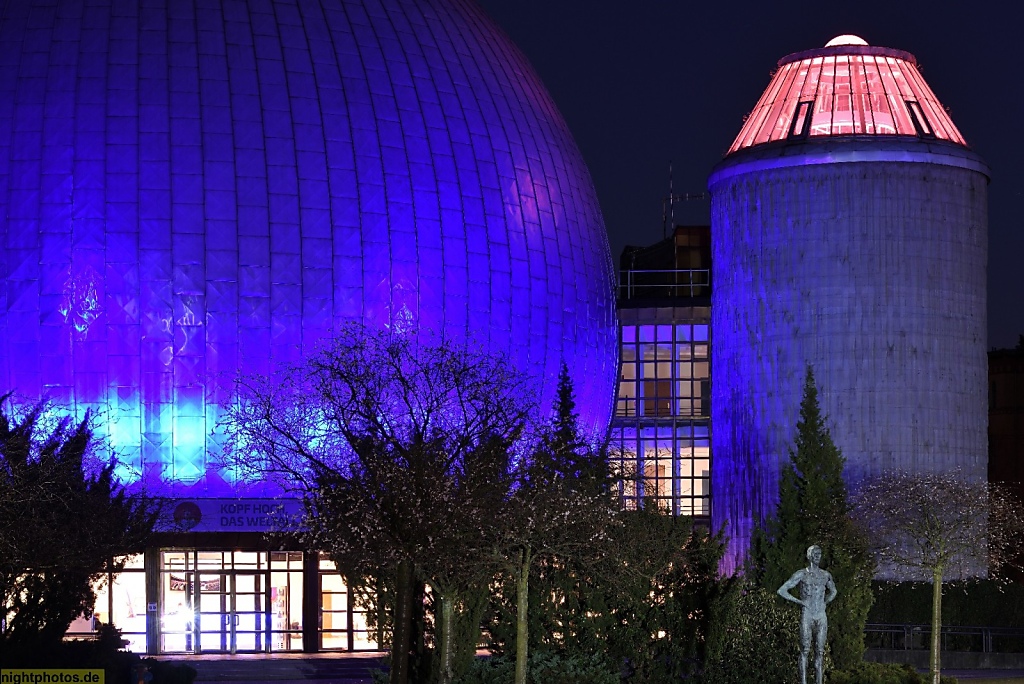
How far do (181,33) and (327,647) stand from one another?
19.7 metres

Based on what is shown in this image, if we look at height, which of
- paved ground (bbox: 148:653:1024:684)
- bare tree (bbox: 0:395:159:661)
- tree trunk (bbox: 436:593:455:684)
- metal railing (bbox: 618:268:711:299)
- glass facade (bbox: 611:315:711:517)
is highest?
metal railing (bbox: 618:268:711:299)

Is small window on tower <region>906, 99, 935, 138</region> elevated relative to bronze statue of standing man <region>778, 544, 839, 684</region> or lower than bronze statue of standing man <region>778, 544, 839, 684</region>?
elevated

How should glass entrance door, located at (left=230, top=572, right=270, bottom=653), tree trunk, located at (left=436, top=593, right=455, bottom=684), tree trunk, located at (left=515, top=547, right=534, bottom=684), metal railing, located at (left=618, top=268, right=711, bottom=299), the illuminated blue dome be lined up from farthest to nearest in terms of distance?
metal railing, located at (left=618, top=268, right=711, bottom=299)
glass entrance door, located at (left=230, top=572, right=270, bottom=653)
the illuminated blue dome
tree trunk, located at (left=436, top=593, right=455, bottom=684)
tree trunk, located at (left=515, top=547, right=534, bottom=684)

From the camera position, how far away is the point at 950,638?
5322cm

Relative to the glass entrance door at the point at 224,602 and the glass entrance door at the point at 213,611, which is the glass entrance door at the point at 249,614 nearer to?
the glass entrance door at the point at 224,602

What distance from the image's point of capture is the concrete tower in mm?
60219

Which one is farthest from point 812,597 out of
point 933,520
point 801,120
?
point 801,120

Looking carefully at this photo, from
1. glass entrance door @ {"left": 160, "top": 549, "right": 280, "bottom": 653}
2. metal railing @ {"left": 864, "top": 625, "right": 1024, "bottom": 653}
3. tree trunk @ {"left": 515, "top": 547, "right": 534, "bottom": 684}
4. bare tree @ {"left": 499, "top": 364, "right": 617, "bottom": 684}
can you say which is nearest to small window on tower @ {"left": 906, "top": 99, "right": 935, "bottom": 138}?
metal railing @ {"left": 864, "top": 625, "right": 1024, "bottom": 653}

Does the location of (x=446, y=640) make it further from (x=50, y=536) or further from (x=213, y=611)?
(x=213, y=611)

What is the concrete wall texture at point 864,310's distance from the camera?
60.1 metres

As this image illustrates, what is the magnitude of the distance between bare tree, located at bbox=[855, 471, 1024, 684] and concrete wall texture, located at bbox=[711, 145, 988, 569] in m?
1.98

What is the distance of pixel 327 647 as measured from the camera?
53719 mm

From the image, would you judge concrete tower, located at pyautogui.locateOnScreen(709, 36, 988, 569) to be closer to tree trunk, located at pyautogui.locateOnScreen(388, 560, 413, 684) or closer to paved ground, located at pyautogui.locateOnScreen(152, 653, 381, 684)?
paved ground, located at pyautogui.locateOnScreen(152, 653, 381, 684)

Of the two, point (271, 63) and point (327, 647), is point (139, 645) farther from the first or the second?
point (271, 63)
